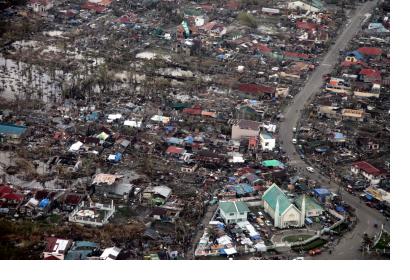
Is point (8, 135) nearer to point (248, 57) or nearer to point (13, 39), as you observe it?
point (13, 39)

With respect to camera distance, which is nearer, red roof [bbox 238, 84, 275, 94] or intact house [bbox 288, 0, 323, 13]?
red roof [bbox 238, 84, 275, 94]

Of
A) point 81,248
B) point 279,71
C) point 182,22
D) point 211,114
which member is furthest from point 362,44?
point 81,248

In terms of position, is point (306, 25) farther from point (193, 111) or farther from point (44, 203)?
point (44, 203)

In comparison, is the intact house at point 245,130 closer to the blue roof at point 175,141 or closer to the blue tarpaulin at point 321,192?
the blue roof at point 175,141

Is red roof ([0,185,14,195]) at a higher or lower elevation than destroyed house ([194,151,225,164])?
lower

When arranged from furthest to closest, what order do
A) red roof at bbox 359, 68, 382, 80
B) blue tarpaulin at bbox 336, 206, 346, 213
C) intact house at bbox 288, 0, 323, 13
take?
intact house at bbox 288, 0, 323, 13 → red roof at bbox 359, 68, 382, 80 → blue tarpaulin at bbox 336, 206, 346, 213

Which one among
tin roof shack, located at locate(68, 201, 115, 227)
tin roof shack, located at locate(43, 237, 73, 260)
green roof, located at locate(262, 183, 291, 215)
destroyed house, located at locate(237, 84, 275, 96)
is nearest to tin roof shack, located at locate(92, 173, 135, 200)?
tin roof shack, located at locate(68, 201, 115, 227)

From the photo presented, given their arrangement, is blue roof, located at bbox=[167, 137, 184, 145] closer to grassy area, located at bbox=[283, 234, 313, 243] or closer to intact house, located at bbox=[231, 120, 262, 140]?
intact house, located at bbox=[231, 120, 262, 140]
